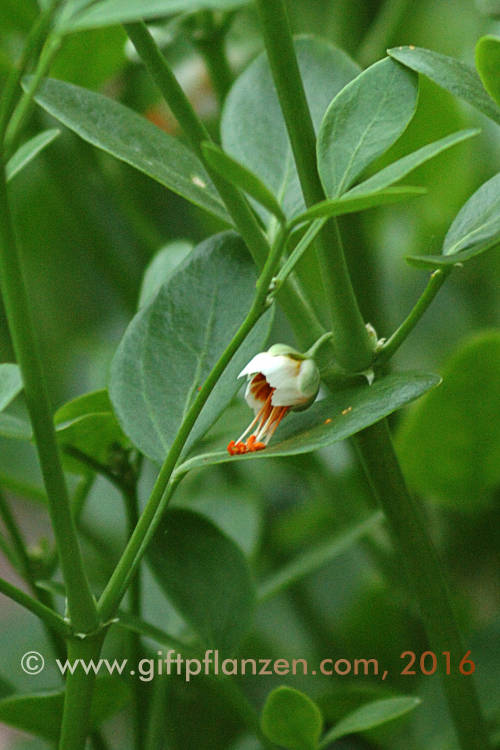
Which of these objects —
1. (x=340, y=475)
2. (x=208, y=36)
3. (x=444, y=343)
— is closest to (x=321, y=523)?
(x=340, y=475)

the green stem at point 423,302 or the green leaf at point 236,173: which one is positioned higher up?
the green leaf at point 236,173

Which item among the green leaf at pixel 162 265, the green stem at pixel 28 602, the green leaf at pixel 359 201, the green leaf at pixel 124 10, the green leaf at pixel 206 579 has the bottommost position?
the green leaf at pixel 206 579

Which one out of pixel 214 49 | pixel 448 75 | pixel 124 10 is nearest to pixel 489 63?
pixel 448 75

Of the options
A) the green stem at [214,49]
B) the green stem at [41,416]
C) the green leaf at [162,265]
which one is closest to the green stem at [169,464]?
the green stem at [41,416]

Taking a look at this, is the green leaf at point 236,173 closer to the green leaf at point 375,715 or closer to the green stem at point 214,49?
the green leaf at point 375,715

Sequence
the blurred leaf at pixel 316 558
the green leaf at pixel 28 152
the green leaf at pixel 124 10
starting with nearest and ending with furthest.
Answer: the green leaf at pixel 124 10
the green leaf at pixel 28 152
the blurred leaf at pixel 316 558

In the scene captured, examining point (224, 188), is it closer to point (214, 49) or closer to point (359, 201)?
point (359, 201)

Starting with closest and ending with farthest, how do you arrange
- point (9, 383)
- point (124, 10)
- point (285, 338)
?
point (124, 10) < point (9, 383) < point (285, 338)
